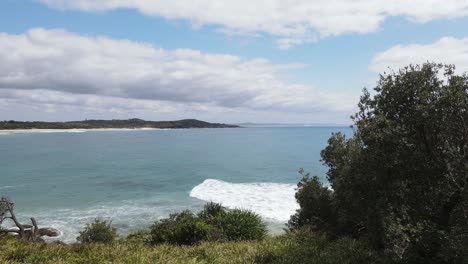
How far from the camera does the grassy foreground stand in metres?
12.9

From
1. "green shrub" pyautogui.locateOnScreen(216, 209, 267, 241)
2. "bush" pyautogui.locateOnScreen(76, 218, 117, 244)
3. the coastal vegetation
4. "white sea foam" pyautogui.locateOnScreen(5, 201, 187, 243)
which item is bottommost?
"white sea foam" pyautogui.locateOnScreen(5, 201, 187, 243)

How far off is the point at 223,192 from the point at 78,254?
40564 millimetres

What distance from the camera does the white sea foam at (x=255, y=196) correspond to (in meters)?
41.9

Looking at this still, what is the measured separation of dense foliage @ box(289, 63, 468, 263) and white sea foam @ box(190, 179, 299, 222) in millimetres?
25970

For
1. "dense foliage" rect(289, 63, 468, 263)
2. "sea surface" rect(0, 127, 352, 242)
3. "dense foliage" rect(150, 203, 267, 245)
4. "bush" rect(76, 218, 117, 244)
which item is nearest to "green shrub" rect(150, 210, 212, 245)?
"dense foliage" rect(150, 203, 267, 245)

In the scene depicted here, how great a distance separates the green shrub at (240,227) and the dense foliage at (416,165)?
9361 mm

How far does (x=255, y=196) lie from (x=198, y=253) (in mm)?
35360

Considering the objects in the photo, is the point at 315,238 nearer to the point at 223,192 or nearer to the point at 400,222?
the point at 400,222

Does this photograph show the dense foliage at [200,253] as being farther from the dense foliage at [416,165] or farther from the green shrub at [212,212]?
the green shrub at [212,212]

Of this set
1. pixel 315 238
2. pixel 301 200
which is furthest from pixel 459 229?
pixel 301 200

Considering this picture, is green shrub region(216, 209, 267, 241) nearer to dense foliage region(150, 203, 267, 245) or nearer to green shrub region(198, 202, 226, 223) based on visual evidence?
dense foliage region(150, 203, 267, 245)

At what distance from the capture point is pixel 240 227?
22047 mm

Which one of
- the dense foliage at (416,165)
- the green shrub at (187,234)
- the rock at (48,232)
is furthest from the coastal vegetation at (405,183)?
the rock at (48,232)

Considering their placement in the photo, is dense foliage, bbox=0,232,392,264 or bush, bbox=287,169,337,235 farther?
bush, bbox=287,169,337,235
